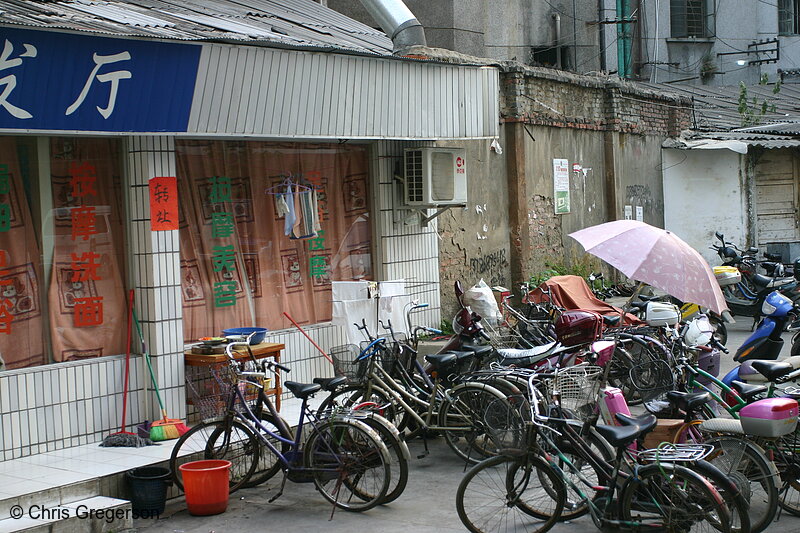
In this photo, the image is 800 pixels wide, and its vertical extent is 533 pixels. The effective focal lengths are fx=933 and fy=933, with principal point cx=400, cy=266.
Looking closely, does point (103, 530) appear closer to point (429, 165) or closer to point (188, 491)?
point (188, 491)

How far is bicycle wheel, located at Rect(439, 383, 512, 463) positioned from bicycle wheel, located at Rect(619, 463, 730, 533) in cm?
221

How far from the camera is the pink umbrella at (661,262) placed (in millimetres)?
8164

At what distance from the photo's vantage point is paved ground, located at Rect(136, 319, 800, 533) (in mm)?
6637

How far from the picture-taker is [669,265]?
834 centimetres

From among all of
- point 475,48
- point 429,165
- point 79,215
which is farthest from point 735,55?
point 79,215

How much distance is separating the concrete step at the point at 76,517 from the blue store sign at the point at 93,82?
9.46 ft

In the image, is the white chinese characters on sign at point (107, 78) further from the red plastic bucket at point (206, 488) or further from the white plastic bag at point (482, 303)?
the white plastic bag at point (482, 303)

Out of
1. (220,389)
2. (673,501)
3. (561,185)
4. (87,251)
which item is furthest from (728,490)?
(561,185)

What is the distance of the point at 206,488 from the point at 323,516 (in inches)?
35.5

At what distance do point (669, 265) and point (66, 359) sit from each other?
17.8 feet

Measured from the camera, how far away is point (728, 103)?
2609 centimetres

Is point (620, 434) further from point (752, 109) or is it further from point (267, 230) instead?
point (752, 109)

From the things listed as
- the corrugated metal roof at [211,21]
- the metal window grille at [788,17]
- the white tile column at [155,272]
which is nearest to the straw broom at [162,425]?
the white tile column at [155,272]


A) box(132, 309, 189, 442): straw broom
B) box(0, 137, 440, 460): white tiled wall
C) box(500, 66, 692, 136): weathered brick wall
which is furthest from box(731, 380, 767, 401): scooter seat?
box(500, 66, 692, 136): weathered brick wall
